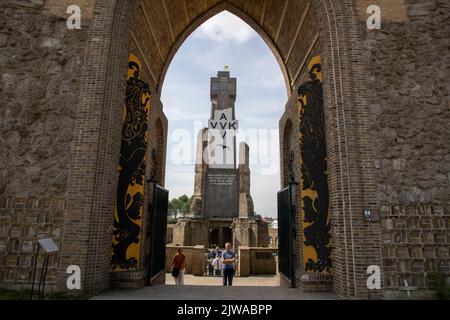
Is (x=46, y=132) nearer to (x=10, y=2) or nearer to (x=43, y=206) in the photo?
(x=43, y=206)

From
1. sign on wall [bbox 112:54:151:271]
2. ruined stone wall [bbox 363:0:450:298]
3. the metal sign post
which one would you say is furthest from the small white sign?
ruined stone wall [bbox 363:0:450:298]

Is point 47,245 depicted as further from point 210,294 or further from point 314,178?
point 314,178

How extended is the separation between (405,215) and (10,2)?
9.91 metres

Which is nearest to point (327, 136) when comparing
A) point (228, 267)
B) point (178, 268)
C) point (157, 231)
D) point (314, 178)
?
point (314, 178)

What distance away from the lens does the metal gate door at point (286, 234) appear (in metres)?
6.84

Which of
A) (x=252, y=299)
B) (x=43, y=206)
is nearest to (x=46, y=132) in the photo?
(x=43, y=206)

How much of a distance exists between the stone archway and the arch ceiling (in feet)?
2.13

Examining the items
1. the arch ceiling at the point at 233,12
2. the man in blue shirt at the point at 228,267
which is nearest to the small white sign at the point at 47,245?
the man in blue shirt at the point at 228,267

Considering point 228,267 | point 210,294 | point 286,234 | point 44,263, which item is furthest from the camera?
point 228,267

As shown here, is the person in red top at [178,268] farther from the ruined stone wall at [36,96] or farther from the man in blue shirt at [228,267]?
the ruined stone wall at [36,96]

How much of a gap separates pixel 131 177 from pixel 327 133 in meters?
4.63

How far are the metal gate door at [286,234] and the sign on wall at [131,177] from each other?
368 centimetres

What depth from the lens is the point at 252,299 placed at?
5.21 meters

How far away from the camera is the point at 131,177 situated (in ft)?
21.4
